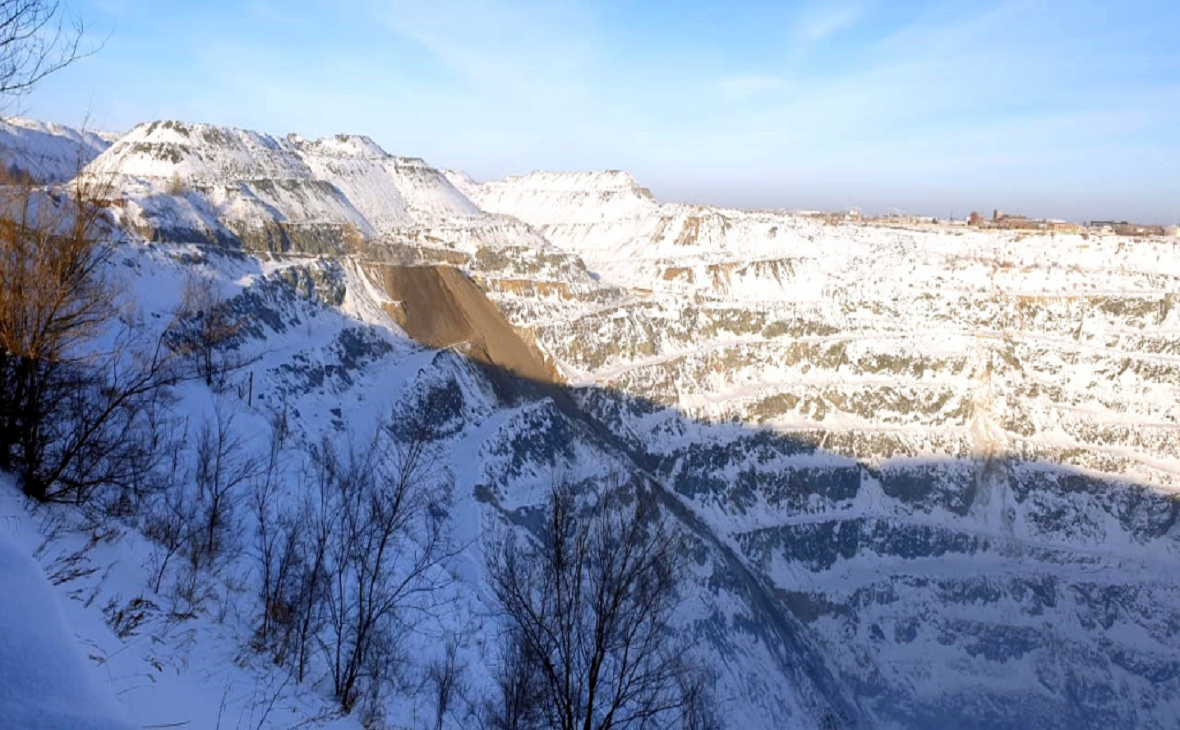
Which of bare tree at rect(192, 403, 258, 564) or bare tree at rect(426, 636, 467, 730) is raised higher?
bare tree at rect(192, 403, 258, 564)

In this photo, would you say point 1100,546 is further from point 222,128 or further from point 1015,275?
point 222,128

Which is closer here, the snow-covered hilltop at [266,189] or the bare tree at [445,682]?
the bare tree at [445,682]

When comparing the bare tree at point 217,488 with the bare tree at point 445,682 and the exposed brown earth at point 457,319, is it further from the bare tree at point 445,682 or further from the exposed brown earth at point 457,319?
the exposed brown earth at point 457,319

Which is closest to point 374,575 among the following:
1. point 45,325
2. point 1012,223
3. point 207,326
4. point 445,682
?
point 445,682

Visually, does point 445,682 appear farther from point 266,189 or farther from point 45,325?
point 266,189

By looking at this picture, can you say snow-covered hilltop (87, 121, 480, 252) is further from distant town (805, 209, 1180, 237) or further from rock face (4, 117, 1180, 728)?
distant town (805, 209, 1180, 237)

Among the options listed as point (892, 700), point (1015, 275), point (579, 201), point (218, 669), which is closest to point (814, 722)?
point (892, 700)

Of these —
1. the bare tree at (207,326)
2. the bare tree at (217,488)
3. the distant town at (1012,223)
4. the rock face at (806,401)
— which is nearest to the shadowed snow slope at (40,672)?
the bare tree at (217,488)

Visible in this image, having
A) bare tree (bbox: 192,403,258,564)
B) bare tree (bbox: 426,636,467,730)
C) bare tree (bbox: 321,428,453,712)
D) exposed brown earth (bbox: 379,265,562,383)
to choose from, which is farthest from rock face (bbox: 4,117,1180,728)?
bare tree (bbox: 426,636,467,730)
